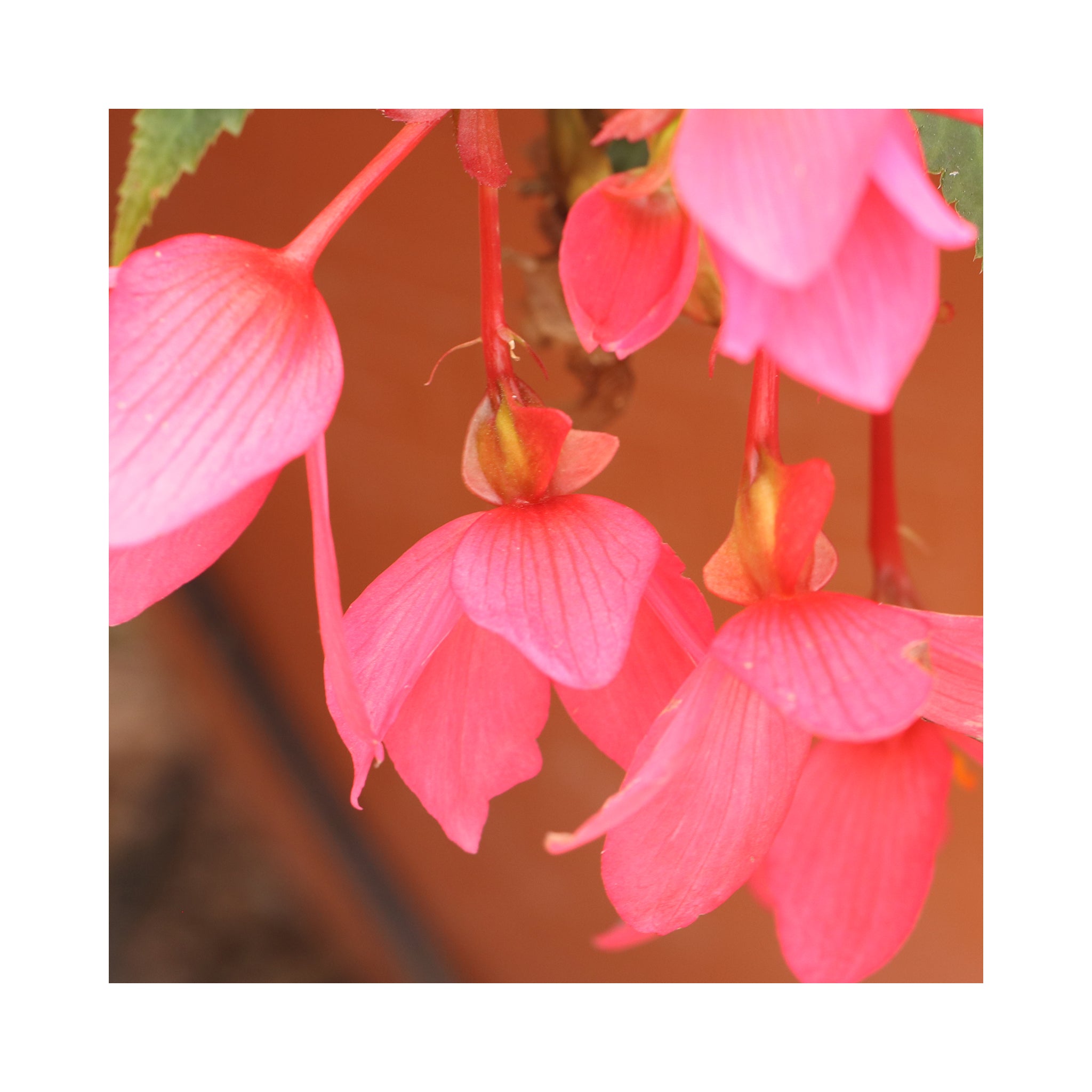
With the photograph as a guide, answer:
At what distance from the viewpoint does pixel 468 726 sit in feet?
0.68

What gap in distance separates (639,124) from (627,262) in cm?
2

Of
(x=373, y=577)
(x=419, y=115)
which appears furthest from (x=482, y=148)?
(x=373, y=577)

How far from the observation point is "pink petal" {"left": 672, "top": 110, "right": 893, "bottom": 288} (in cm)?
12

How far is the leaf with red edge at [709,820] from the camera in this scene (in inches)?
7.1

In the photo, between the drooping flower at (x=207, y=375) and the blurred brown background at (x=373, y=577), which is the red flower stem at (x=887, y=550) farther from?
the drooping flower at (x=207, y=375)

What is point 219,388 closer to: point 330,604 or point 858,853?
point 330,604

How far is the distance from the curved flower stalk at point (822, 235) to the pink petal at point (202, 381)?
0.06 metres

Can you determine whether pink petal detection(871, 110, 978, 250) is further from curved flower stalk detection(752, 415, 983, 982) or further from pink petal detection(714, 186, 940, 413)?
curved flower stalk detection(752, 415, 983, 982)

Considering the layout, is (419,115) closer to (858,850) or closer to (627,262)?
(627,262)

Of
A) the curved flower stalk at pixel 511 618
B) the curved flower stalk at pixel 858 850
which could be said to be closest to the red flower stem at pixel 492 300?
the curved flower stalk at pixel 511 618

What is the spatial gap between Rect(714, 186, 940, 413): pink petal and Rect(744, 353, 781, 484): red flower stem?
6cm

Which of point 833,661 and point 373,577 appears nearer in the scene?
point 833,661

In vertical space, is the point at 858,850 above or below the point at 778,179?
below
